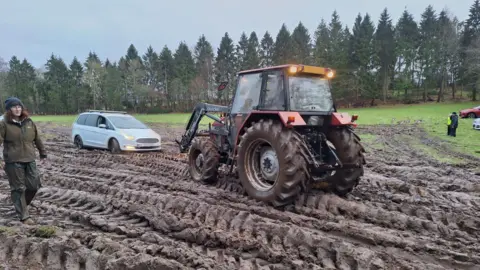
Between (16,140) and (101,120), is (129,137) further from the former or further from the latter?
(16,140)

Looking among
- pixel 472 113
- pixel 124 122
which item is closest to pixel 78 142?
pixel 124 122

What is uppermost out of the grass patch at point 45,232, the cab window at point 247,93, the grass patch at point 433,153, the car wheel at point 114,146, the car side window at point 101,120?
the cab window at point 247,93

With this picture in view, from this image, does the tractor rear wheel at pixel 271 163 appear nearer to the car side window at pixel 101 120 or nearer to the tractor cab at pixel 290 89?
the tractor cab at pixel 290 89

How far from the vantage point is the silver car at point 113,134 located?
11688mm

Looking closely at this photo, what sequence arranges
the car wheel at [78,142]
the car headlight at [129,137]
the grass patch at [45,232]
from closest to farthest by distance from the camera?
1. the grass patch at [45,232]
2. the car headlight at [129,137]
3. the car wheel at [78,142]

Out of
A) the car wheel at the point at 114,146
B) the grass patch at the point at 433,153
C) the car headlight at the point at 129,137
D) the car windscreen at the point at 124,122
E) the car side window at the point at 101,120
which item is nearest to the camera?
the grass patch at the point at 433,153

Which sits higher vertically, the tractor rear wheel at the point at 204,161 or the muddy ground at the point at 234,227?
the tractor rear wheel at the point at 204,161

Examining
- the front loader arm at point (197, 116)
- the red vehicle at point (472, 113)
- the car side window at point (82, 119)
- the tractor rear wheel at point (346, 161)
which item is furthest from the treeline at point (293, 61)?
the tractor rear wheel at point (346, 161)

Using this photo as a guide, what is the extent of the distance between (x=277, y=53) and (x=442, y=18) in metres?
24.4

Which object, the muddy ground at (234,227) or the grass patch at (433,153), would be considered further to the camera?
the grass patch at (433,153)

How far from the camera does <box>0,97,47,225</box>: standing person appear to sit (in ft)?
15.8

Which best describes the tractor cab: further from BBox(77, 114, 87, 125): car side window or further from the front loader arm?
BBox(77, 114, 87, 125): car side window

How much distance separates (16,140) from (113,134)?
23.4 feet

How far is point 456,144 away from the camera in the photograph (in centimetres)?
1301
